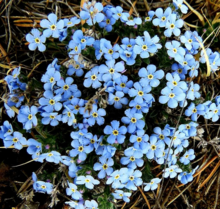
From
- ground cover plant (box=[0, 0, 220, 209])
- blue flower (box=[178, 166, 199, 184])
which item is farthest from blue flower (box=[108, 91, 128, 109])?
blue flower (box=[178, 166, 199, 184])

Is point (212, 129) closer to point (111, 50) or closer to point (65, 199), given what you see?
point (111, 50)

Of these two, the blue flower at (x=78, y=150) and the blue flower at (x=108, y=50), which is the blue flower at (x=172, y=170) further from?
the blue flower at (x=108, y=50)

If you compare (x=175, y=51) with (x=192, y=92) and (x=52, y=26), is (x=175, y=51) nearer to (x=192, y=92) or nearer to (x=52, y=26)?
(x=192, y=92)

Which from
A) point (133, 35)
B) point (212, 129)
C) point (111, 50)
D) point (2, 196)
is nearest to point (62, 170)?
point (2, 196)

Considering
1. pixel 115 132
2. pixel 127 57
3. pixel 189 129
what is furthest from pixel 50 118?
pixel 189 129

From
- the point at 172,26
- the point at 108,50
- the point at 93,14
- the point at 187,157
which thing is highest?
the point at 172,26

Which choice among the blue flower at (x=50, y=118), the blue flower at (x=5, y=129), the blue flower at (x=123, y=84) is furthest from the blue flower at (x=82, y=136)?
the blue flower at (x=5, y=129)

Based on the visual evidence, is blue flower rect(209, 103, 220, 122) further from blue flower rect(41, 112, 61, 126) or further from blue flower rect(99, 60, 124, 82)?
blue flower rect(41, 112, 61, 126)
